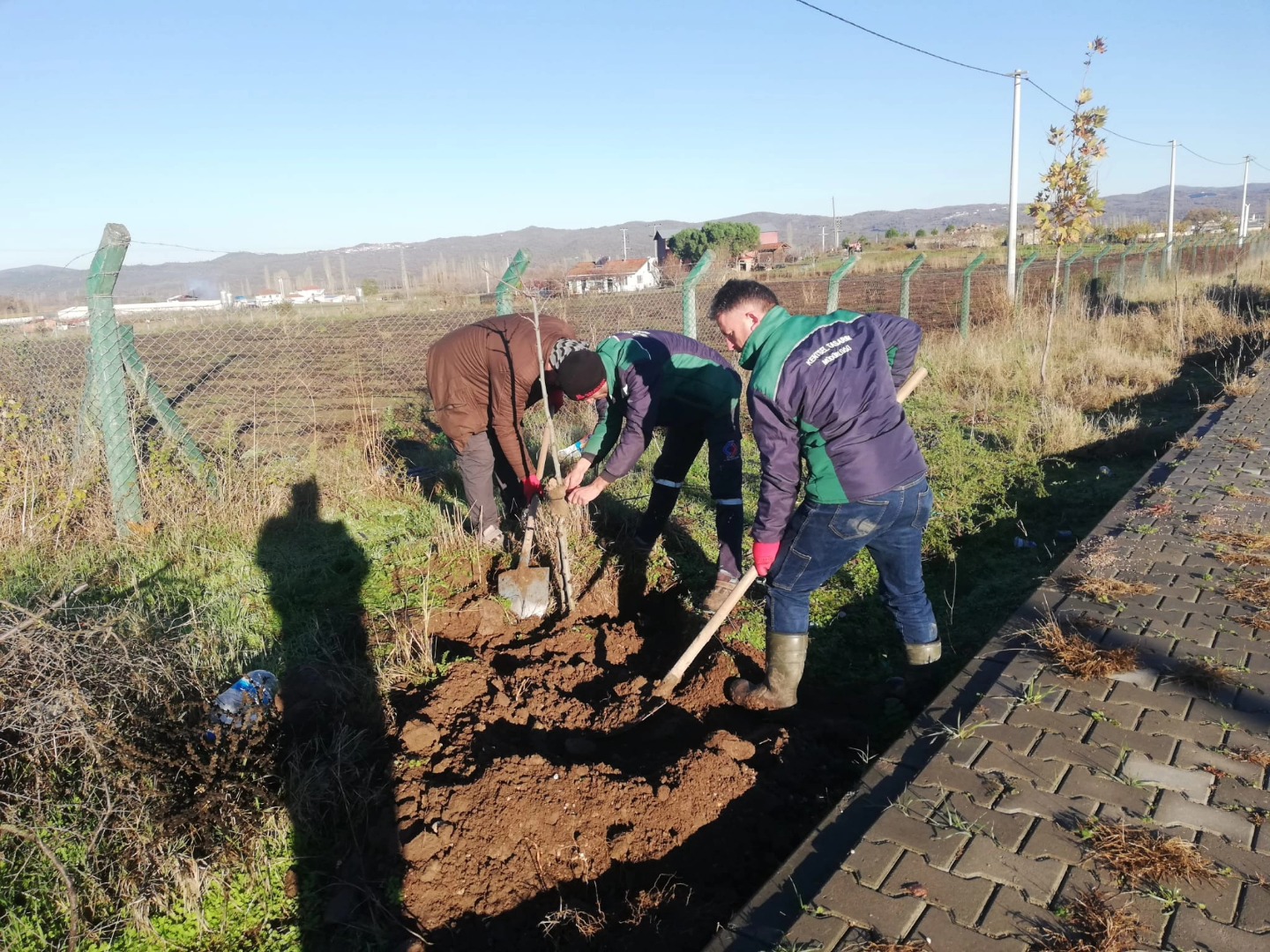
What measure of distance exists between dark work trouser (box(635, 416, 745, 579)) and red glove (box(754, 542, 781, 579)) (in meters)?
1.23

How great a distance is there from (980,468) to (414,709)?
5102 millimetres

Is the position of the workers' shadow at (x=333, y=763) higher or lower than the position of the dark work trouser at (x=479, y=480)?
lower

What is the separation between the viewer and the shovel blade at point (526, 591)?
14.8ft

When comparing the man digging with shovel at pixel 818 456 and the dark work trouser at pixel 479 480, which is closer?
the man digging with shovel at pixel 818 456

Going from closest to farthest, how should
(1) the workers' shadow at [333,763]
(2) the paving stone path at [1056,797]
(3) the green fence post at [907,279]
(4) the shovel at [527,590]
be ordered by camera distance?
(2) the paving stone path at [1056,797], (1) the workers' shadow at [333,763], (4) the shovel at [527,590], (3) the green fence post at [907,279]

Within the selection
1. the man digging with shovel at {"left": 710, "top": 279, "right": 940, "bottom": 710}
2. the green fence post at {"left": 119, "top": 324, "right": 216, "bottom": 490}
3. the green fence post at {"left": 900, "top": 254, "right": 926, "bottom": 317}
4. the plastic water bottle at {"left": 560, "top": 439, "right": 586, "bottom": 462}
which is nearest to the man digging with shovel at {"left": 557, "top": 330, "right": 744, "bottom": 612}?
the plastic water bottle at {"left": 560, "top": 439, "right": 586, "bottom": 462}

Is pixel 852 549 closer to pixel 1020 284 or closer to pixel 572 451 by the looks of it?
pixel 572 451

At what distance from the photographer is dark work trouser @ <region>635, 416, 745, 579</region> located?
462cm

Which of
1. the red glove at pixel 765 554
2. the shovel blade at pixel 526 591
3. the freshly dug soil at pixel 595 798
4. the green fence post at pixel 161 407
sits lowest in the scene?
the freshly dug soil at pixel 595 798

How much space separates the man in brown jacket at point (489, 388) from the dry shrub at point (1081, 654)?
277 cm

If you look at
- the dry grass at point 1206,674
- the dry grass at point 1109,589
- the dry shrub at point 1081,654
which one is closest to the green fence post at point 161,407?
the dry shrub at point 1081,654

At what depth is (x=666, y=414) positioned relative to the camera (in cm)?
467

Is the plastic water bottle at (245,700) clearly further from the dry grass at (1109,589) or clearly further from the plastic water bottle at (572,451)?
the dry grass at (1109,589)

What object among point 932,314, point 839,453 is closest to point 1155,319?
point 932,314
